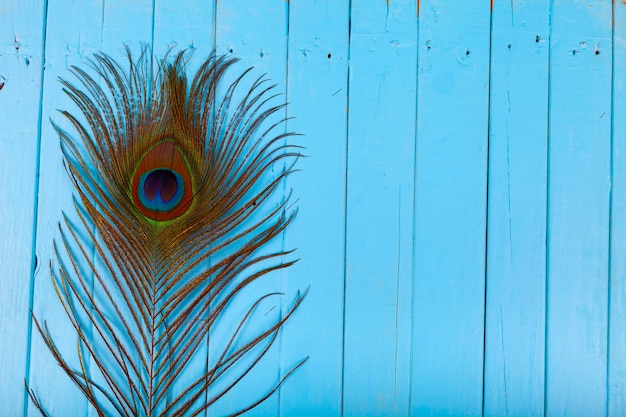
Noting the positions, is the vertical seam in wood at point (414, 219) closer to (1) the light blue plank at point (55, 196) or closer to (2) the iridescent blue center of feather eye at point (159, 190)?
(2) the iridescent blue center of feather eye at point (159, 190)

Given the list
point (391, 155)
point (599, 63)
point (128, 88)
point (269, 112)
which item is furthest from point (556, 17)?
point (128, 88)

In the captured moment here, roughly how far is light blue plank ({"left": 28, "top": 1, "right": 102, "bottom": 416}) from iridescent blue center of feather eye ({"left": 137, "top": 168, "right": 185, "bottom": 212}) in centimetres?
15

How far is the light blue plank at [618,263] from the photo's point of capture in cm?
114

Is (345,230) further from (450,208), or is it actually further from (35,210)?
(35,210)

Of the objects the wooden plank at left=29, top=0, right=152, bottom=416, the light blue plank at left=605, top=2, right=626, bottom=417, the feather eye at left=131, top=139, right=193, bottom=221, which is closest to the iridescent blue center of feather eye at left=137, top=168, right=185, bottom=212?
the feather eye at left=131, top=139, right=193, bottom=221

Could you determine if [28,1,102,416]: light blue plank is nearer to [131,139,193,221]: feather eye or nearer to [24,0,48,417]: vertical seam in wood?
[24,0,48,417]: vertical seam in wood

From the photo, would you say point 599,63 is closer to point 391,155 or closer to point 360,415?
point 391,155

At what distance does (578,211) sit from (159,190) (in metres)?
0.81

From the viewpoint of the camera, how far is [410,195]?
1140mm

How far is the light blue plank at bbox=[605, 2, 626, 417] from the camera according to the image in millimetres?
1142

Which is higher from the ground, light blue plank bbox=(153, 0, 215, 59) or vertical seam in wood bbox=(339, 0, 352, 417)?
light blue plank bbox=(153, 0, 215, 59)

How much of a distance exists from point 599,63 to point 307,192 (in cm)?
64

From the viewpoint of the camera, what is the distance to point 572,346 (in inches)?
44.9

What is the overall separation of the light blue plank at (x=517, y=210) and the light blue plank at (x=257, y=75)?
1.35ft
